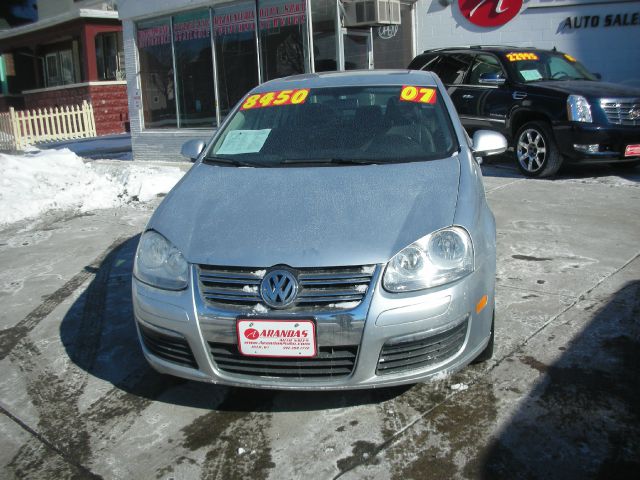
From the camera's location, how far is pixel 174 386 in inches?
134

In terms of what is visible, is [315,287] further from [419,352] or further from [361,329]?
[419,352]

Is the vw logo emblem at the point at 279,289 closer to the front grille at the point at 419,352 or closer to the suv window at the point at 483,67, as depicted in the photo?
the front grille at the point at 419,352

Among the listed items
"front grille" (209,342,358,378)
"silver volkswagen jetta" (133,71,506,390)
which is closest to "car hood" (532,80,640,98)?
"silver volkswagen jetta" (133,71,506,390)

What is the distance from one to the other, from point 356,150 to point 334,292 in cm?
134

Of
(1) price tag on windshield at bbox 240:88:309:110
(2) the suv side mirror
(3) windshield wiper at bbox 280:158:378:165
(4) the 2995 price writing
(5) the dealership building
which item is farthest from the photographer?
(5) the dealership building

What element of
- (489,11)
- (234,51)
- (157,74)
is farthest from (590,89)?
(157,74)

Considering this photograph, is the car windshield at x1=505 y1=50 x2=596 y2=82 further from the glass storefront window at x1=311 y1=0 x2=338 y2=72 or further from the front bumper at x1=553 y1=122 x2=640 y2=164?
the glass storefront window at x1=311 y1=0 x2=338 y2=72

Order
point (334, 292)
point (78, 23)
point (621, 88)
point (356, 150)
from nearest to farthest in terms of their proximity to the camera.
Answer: point (334, 292) → point (356, 150) → point (621, 88) → point (78, 23)

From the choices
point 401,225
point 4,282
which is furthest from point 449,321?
point 4,282

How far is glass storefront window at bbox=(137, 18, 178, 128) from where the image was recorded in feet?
42.5

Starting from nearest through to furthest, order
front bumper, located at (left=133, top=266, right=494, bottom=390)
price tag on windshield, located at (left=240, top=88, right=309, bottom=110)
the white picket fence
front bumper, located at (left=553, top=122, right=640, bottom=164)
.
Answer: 1. front bumper, located at (left=133, top=266, right=494, bottom=390)
2. price tag on windshield, located at (left=240, top=88, right=309, bottom=110)
3. front bumper, located at (left=553, top=122, right=640, bottom=164)
4. the white picket fence

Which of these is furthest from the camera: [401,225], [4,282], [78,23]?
[78,23]

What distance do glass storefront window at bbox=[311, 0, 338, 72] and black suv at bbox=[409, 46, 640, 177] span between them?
1564 millimetres

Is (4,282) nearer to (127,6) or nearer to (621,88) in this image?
(621,88)
